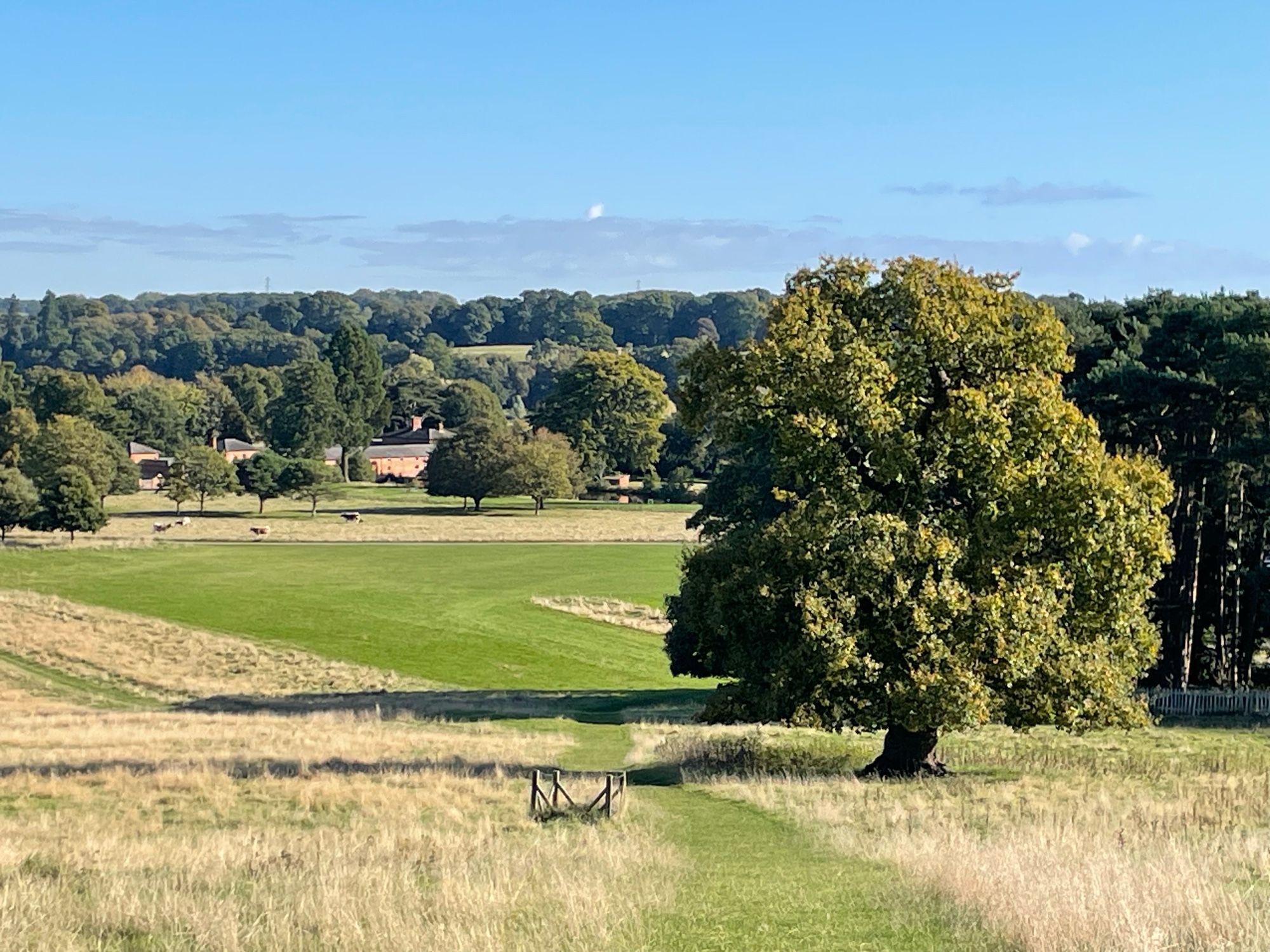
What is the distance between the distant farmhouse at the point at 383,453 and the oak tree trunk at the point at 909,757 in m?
124

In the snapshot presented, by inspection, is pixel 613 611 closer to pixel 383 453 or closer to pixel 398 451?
pixel 383 453

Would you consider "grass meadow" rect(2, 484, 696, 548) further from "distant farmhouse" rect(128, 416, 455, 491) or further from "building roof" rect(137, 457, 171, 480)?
"distant farmhouse" rect(128, 416, 455, 491)

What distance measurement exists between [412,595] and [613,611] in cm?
1049

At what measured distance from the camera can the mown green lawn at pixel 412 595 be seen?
56.5 meters

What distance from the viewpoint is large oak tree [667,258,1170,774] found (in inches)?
894

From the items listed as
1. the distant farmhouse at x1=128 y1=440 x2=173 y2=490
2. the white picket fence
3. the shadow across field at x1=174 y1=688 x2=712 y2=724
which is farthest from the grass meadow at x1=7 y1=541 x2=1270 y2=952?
the distant farmhouse at x1=128 y1=440 x2=173 y2=490

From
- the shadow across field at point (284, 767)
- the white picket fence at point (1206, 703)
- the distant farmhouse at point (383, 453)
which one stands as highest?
the distant farmhouse at point (383, 453)

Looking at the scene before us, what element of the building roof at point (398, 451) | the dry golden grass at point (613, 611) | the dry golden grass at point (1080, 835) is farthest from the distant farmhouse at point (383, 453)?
the dry golden grass at point (1080, 835)

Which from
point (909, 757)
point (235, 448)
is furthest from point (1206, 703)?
point (235, 448)

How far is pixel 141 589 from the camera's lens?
7088 centimetres

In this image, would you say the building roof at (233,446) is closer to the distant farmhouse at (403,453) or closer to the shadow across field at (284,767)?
the distant farmhouse at (403,453)

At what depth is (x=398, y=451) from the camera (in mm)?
162125

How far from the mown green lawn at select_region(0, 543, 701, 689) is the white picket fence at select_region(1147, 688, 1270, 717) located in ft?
61.1

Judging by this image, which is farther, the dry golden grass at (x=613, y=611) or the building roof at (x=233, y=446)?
the building roof at (x=233, y=446)
